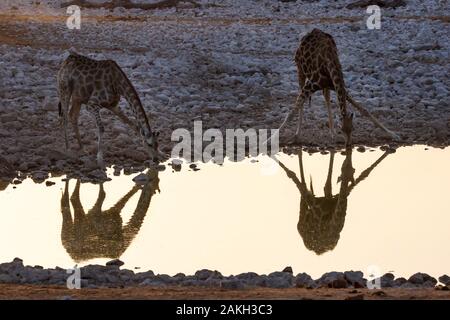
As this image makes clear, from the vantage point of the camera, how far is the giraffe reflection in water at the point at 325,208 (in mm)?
13180

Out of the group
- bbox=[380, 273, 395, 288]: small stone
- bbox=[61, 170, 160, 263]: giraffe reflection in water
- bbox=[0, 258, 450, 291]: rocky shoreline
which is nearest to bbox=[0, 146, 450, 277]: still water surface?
bbox=[61, 170, 160, 263]: giraffe reflection in water

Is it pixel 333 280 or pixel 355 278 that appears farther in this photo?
pixel 355 278

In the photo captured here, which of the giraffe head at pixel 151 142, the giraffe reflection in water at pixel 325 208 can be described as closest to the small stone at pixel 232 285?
the giraffe reflection in water at pixel 325 208

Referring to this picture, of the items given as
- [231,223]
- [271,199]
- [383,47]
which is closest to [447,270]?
[231,223]

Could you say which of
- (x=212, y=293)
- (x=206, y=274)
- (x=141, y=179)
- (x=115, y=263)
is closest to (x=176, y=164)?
(x=141, y=179)

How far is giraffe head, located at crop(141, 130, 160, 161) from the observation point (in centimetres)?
1662

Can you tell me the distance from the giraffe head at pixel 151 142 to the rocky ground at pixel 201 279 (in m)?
5.99

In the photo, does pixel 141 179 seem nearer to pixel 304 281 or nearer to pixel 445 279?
pixel 304 281

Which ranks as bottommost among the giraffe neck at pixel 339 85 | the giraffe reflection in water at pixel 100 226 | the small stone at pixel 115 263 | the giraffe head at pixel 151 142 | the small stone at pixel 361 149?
the small stone at pixel 115 263

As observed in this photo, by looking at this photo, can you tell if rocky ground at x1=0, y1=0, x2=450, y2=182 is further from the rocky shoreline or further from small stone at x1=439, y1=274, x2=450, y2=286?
small stone at x1=439, y1=274, x2=450, y2=286

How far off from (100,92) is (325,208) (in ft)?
13.8

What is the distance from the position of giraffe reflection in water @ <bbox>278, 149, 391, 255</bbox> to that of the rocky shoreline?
2069mm

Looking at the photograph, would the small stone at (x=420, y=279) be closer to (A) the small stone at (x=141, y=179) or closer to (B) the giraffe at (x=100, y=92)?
(A) the small stone at (x=141, y=179)

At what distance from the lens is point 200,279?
1051 centimetres
